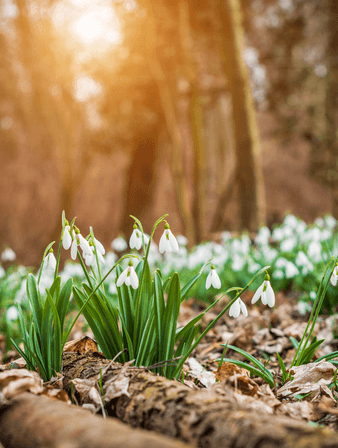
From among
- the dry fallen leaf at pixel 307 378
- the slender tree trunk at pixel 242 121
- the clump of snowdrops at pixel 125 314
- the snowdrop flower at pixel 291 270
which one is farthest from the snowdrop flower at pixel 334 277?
the slender tree trunk at pixel 242 121

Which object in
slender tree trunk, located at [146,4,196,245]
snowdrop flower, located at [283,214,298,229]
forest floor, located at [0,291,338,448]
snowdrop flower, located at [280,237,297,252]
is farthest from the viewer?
slender tree trunk, located at [146,4,196,245]

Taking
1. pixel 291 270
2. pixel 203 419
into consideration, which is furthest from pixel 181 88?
pixel 203 419

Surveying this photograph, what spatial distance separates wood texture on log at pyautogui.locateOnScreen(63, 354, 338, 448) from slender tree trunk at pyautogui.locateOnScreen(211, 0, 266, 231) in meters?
5.65

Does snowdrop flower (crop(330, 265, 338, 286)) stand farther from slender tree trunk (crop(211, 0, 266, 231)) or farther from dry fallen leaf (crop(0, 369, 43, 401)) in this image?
slender tree trunk (crop(211, 0, 266, 231))

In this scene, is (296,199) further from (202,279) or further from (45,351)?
(45,351)

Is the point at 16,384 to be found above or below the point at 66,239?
below

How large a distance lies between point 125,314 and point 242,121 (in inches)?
238

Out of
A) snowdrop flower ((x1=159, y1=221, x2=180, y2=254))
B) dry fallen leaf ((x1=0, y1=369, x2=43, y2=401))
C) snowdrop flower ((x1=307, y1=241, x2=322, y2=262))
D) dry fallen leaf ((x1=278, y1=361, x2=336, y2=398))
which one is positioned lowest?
dry fallen leaf ((x1=278, y1=361, x2=336, y2=398))

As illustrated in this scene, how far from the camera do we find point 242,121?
270 inches

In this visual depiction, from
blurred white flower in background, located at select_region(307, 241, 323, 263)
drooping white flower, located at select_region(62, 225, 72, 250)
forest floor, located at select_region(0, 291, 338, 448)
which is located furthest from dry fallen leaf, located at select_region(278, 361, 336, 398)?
blurred white flower in background, located at select_region(307, 241, 323, 263)

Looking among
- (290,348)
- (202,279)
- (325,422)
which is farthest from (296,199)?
(325,422)

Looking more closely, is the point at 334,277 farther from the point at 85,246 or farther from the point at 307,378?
the point at 85,246

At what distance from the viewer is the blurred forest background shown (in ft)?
25.5

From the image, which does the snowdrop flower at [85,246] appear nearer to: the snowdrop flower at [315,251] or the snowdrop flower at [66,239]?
the snowdrop flower at [66,239]
